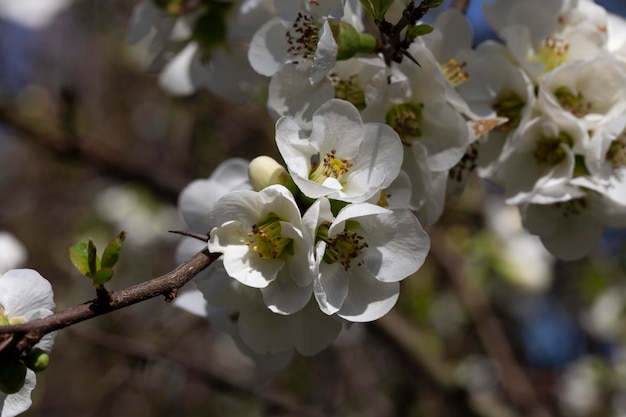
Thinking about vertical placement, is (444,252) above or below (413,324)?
above

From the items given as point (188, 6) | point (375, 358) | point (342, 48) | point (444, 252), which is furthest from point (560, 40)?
point (375, 358)

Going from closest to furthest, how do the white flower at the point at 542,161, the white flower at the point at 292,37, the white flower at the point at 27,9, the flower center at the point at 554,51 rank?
the white flower at the point at 292,37
the white flower at the point at 542,161
the flower center at the point at 554,51
the white flower at the point at 27,9

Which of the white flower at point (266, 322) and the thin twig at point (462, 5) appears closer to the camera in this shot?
the white flower at point (266, 322)

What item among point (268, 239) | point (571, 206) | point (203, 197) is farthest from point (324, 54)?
Answer: point (571, 206)

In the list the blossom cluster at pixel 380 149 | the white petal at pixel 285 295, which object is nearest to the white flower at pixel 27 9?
the blossom cluster at pixel 380 149

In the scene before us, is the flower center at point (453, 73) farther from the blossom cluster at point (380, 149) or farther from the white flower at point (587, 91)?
the white flower at point (587, 91)

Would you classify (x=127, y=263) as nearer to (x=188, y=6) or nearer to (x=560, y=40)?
(x=188, y=6)
